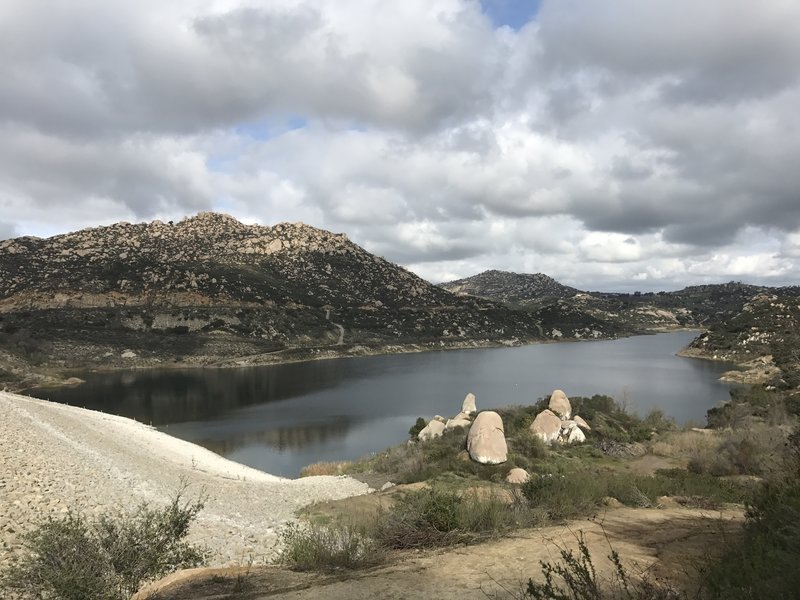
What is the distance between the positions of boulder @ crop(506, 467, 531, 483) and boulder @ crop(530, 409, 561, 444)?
7.22m

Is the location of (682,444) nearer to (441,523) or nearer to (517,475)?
(517,475)

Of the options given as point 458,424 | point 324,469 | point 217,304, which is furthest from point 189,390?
point 217,304

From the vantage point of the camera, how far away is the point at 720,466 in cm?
1711

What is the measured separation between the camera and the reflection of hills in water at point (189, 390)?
5088cm

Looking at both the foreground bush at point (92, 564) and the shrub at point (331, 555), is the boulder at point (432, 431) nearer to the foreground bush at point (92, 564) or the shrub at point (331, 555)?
the shrub at point (331, 555)

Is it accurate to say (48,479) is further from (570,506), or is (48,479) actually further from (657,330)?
(657,330)

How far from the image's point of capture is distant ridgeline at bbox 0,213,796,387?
8650 cm

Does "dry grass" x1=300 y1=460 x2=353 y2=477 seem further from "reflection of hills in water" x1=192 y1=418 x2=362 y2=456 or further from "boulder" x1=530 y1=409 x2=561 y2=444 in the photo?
"boulder" x1=530 y1=409 x2=561 y2=444

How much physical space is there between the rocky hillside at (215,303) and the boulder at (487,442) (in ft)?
213

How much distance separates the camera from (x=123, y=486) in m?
17.8

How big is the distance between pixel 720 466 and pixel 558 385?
4980cm

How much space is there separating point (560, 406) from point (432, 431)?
8.31m

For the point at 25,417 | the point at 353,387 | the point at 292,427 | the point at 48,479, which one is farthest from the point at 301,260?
the point at 48,479

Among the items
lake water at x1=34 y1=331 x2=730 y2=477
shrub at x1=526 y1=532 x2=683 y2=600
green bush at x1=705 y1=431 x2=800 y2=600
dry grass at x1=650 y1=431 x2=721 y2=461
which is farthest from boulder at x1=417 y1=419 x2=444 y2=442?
shrub at x1=526 y1=532 x2=683 y2=600
